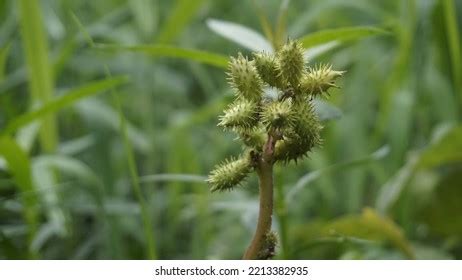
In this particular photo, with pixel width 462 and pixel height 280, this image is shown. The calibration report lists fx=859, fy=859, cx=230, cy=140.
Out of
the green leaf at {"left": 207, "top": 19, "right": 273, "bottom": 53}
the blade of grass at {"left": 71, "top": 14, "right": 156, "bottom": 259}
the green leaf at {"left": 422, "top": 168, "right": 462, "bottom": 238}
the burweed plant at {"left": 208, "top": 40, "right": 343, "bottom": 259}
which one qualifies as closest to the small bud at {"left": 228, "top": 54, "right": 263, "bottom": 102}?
the burweed plant at {"left": 208, "top": 40, "right": 343, "bottom": 259}

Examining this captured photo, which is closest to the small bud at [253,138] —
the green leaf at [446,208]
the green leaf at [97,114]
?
the green leaf at [446,208]

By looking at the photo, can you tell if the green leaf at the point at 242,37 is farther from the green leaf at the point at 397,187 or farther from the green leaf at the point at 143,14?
the green leaf at the point at 143,14

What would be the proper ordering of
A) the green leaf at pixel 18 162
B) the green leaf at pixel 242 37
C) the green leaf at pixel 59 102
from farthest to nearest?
the green leaf at pixel 18 162
the green leaf at pixel 59 102
the green leaf at pixel 242 37

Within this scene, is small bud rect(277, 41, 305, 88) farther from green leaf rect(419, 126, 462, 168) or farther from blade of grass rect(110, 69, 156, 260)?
green leaf rect(419, 126, 462, 168)

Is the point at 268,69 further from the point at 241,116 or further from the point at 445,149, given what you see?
the point at 445,149
